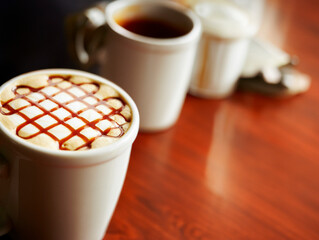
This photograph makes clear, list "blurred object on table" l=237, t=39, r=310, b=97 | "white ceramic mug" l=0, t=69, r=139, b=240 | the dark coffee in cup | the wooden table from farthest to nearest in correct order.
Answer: "blurred object on table" l=237, t=39, r=310, b=97 < the dark coffee in cup < the wooden table < "white ceramic mug" l=0, t=69, r=139, b=240

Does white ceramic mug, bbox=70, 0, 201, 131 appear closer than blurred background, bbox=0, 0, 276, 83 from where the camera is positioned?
Yes

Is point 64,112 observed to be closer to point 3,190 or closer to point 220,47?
point 3,190

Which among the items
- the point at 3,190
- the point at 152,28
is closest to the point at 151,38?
the point at 152,28

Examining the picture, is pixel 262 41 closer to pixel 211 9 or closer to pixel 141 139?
pixel 211 9

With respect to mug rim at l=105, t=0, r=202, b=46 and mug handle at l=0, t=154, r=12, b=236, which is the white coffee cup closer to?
mug rim at l=105, t=0, r=202, b=46

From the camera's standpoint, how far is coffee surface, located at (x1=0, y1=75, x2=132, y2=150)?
0.50m

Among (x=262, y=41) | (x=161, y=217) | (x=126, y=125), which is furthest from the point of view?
(x=262, y=41)

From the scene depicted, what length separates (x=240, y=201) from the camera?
0.72m

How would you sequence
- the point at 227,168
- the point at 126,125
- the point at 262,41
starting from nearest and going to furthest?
the point at 126,125, the point at 227,168, the point at 262,41

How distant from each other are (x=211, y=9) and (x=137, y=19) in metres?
0.16

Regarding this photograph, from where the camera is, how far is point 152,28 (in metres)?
0.82

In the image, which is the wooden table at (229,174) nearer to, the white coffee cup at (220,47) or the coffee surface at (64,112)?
the white coffee cup at (220,47)

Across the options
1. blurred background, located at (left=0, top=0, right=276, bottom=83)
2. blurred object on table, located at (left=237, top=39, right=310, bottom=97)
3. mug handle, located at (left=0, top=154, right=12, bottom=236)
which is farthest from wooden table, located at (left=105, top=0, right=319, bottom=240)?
blurred background, located at (left=0, top=0, right=276, bottom=83)

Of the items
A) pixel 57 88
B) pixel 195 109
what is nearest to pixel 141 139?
pixel 195 109
